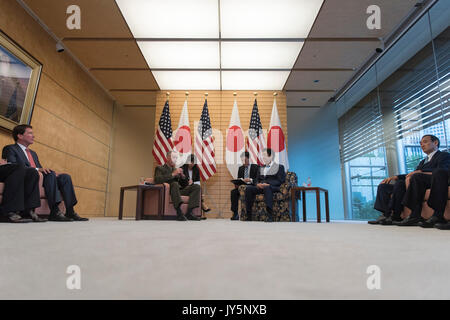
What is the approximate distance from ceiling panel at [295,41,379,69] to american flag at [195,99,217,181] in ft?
7.74

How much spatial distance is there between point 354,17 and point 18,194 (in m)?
4.97

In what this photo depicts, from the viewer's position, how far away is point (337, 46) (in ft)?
16.0

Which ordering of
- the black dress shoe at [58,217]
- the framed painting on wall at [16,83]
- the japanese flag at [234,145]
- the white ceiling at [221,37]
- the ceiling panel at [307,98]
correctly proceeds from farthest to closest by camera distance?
the ceiling panel at [307,98] → the japanese flag at [234,145] → the white ceiling at [221,37] → the framed painting on wall at [16,83] → the black dress shoe at [58,217]

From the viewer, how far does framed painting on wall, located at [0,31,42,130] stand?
11.6 ft

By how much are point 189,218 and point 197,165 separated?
2.09 metres

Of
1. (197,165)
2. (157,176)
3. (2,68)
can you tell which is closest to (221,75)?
(197,165)

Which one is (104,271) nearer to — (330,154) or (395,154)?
(395,154)

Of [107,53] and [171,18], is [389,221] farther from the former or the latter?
[107,53]

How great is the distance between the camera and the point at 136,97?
7.14 metres

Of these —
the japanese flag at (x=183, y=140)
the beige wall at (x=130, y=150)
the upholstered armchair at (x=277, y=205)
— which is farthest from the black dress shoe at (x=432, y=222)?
the beige wall at (x=130, y=150)

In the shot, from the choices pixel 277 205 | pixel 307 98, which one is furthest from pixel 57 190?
pixel 307 98

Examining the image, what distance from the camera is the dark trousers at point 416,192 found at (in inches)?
110

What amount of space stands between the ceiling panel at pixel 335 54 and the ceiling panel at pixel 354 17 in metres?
0.23

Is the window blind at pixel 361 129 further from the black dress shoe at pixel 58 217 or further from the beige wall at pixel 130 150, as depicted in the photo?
the black dress shoe at pixel 58 217
